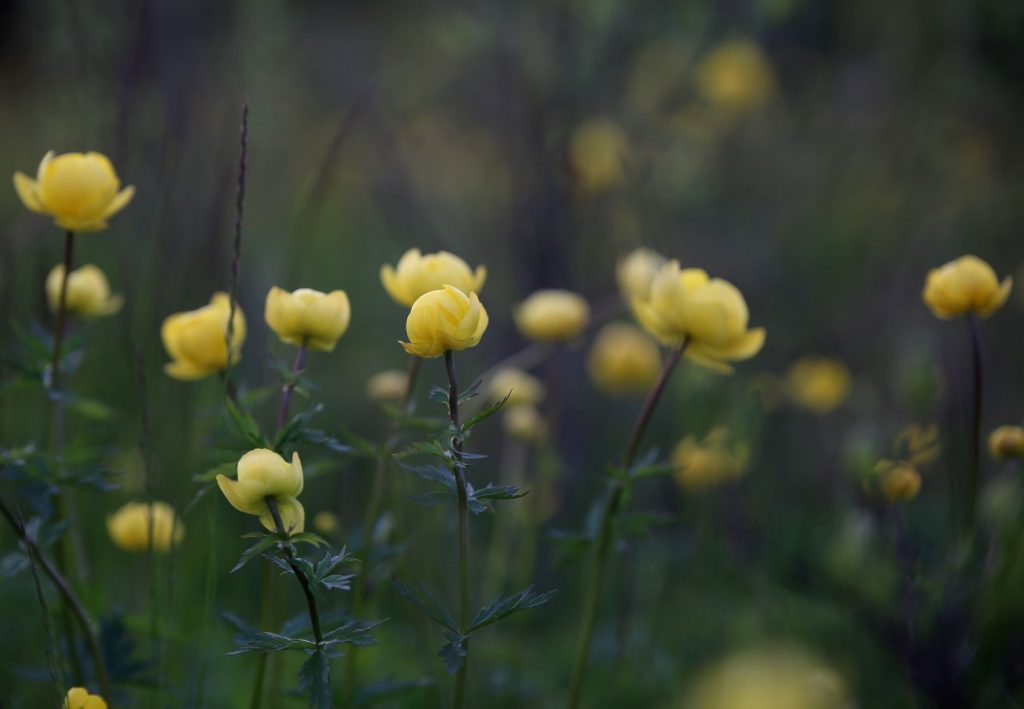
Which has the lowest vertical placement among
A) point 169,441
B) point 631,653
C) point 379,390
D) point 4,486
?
point 631,653

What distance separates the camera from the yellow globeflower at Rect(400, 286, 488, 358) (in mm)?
888

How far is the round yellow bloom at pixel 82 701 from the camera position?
0.88 m

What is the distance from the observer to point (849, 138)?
3.49 metres

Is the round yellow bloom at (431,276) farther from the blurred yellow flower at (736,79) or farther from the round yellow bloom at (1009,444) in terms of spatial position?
the blurred yellow flower at (736,79)

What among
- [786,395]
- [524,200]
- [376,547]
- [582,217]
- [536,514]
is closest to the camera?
[376,547]

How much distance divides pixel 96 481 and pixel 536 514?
0.82 meters

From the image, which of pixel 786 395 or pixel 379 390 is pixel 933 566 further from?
pixel 786 395

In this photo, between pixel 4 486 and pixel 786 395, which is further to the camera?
pixel 786 395

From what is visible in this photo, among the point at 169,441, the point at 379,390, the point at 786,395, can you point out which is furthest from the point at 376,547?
the point at 786,395

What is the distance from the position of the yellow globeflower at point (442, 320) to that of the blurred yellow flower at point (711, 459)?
0.61m

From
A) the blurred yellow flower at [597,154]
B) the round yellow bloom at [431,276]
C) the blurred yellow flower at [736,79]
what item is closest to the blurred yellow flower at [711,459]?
the round yellow bloom at [431,276]

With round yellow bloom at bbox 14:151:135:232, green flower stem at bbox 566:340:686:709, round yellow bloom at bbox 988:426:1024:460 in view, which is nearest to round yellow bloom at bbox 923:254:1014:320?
round yellow bloom at bbox 988:426:1024:460

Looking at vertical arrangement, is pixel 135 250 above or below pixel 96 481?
below

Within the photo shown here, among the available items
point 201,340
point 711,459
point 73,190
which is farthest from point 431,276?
point 711,459
